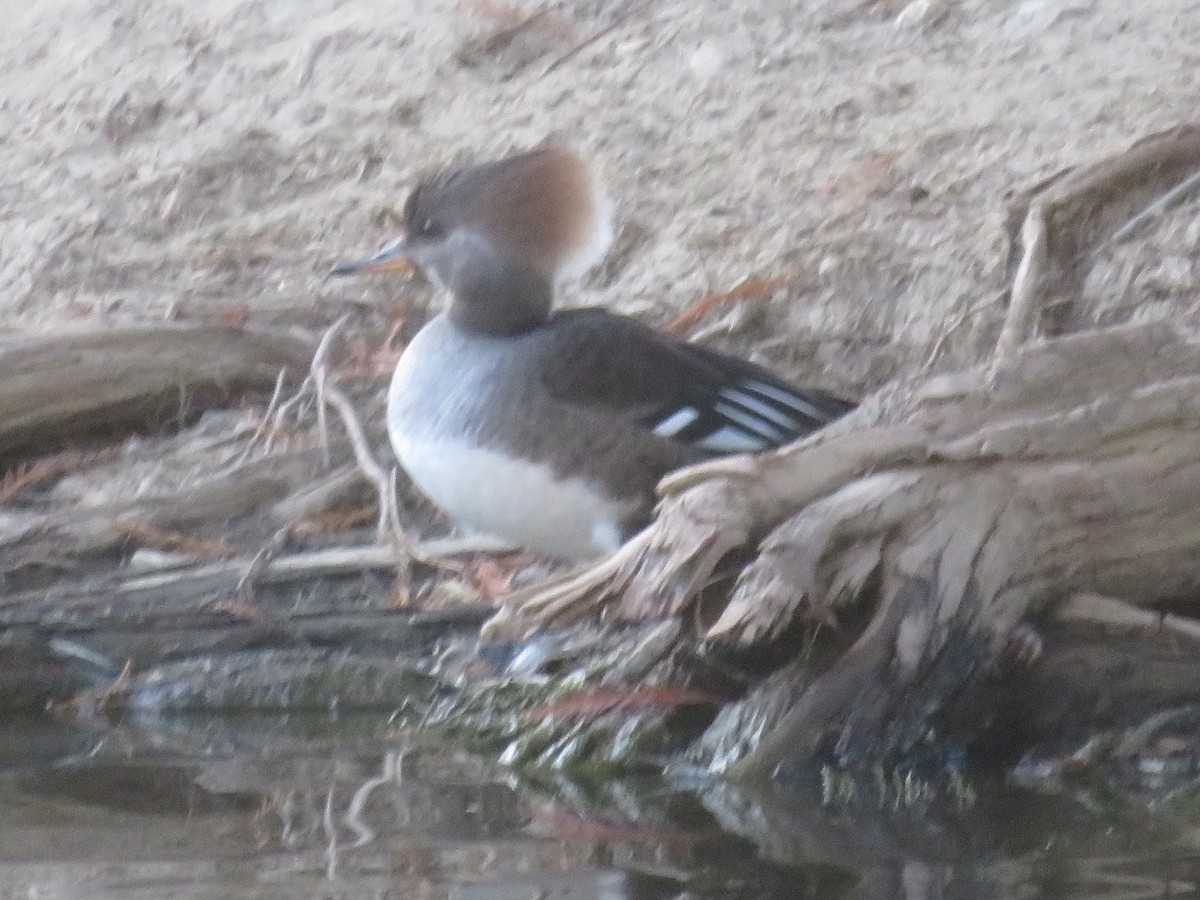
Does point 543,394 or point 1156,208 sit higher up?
point 543,394

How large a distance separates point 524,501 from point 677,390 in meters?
0.40

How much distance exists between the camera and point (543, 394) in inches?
162

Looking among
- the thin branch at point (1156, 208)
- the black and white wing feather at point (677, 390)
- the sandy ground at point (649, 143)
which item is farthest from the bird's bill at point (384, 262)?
the thin branch at point (1156, 208)

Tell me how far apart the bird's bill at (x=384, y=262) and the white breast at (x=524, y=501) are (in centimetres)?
57

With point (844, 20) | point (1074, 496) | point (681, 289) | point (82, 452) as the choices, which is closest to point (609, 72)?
point (844, 20)

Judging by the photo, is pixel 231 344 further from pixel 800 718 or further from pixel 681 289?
pixel 800 718

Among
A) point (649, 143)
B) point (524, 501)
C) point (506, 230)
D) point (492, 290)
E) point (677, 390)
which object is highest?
point (506, 230)

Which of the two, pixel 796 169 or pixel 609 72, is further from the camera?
pixel 609 72

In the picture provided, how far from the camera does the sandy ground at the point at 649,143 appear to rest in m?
5.41

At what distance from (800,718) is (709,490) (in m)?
0.44

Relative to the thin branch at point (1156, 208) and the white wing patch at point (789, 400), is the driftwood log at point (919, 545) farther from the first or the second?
the thin branch at point (1156, 208)

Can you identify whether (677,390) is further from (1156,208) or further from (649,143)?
(649,143)

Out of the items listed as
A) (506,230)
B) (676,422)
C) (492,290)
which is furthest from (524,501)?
(506,230)

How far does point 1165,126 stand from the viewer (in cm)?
549
